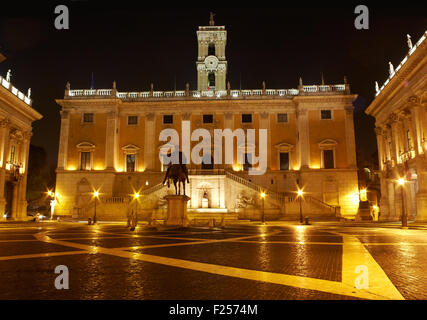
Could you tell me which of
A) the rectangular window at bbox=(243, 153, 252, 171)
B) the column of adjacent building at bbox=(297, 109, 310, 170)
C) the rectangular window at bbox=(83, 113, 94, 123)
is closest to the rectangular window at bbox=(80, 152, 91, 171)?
the rectangular window at bbox=(83, 113, 94, 123)

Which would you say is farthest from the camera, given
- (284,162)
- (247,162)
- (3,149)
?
(284,162)

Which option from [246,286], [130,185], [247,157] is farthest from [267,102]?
[246,286]

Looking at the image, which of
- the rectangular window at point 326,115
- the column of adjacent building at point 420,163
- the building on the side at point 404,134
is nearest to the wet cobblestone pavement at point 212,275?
the building on the side at point 404,134

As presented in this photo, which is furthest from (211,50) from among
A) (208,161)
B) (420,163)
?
(420,163)

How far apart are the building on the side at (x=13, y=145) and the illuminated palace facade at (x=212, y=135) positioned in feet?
18.1

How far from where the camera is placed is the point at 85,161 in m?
42.1

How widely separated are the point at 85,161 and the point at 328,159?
31.6m

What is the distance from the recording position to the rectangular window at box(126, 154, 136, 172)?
42.5 metres

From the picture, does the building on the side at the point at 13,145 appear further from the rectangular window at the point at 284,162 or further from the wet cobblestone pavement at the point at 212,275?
the rectangular window at the point at 284,162

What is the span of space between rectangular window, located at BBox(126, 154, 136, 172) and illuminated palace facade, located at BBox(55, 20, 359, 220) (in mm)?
133

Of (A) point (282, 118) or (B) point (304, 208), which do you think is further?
(A) point (282, 118)

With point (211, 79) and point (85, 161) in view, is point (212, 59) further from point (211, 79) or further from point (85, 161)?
point (85, 161)

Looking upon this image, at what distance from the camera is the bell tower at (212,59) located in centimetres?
4891
